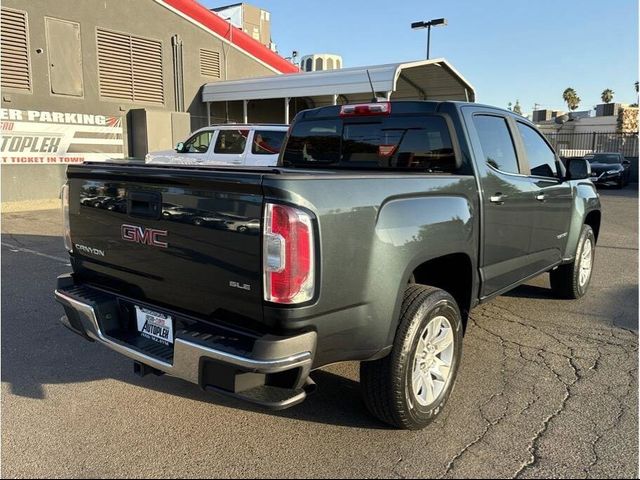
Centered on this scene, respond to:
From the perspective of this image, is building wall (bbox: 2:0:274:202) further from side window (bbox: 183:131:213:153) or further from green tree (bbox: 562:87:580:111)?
green tree (bbox: 562:87:580:111)

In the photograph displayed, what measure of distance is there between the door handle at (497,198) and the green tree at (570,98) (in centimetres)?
9027

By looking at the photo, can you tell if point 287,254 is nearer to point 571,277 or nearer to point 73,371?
point 73,371

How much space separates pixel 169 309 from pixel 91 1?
1483cm

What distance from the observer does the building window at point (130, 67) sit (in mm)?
15398

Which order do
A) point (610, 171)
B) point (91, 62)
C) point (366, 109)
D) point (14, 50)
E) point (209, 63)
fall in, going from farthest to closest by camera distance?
point (610, 171) → point (209, 63) → point (91, 62) → point (14, 50) → point (366, 109)

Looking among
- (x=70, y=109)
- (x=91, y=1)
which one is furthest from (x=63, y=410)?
(x=91, y=1)

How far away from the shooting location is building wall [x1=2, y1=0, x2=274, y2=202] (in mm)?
13680

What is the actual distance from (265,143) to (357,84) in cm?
470

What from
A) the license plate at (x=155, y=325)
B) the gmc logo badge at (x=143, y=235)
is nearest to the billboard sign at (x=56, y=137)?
the gmc logo badge at (x=143, y=235)

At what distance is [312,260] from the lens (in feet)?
7.98

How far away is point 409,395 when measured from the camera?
9.87ft

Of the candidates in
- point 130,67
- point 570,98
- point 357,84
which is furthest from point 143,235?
point 570,98

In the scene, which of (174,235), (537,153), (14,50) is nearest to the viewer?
(174,235)

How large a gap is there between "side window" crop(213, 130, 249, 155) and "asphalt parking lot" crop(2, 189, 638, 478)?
7.74 metres
